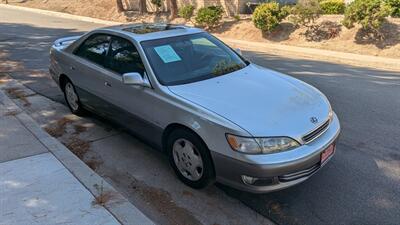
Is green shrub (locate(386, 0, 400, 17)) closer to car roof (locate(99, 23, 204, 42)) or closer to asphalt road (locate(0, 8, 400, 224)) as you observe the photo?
asphalt road (locate(0, 8, 400, 224))

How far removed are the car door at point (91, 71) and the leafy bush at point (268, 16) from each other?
36.7ft

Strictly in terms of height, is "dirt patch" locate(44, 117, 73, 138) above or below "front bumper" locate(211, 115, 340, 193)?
below

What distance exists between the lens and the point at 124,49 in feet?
16.0

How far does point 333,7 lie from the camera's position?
16.4m

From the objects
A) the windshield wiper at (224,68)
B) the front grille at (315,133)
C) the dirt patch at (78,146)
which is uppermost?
the windshield wiper at (224,68)

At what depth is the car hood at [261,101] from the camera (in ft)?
11.8

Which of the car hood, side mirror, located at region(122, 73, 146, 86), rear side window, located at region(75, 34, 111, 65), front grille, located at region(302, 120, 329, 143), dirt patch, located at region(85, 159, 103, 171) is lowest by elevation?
dirt patch, located at region(85, 159, 103, 171)

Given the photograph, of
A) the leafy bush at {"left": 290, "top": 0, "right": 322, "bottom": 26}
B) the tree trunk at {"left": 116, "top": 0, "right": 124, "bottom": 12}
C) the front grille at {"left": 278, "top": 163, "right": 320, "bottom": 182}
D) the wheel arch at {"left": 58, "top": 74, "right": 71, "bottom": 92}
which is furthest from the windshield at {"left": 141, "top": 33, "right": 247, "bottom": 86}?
the tree trunk at {"left": 116, "top": 0, "right": 124, "bottom": 12}

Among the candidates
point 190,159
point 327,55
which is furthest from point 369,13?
point 190,159

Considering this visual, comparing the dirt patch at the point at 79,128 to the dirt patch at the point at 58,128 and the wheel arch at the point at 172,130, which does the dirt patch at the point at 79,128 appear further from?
the wheel arch at the point at 172,130

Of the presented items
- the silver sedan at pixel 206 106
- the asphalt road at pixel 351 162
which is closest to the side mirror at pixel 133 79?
the silver sedan at pixel 206 106

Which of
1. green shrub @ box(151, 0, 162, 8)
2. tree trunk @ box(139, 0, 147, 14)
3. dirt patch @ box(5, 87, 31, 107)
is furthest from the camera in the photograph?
tree trunk @ box(139, 0, 147, 14)

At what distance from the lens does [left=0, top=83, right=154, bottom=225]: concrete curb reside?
3.41m

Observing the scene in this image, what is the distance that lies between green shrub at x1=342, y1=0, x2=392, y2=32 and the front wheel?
429 inches
